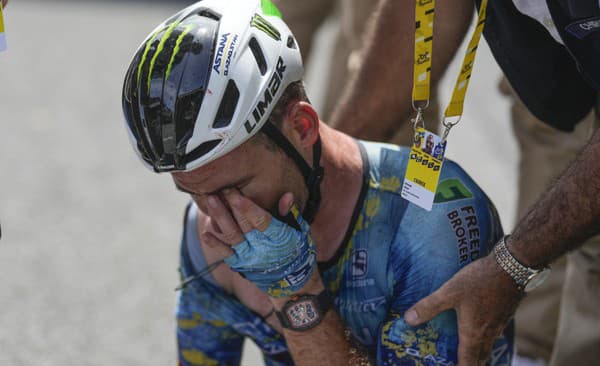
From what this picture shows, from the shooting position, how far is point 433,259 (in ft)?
7.59

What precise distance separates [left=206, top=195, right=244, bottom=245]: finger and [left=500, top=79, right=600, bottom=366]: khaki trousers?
5.19 feet

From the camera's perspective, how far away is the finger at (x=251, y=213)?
2138 mm

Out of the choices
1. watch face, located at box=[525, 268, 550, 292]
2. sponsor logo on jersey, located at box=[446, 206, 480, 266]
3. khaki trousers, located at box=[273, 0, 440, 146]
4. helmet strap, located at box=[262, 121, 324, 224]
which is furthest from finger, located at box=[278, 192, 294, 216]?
khaki trousers, located at box=[273, 0, 440, 146]

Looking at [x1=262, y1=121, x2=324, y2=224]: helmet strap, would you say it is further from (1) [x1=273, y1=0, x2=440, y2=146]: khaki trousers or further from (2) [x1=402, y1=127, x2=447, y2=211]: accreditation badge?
(1) [x1=273, y1=0, x2=440, y2=146]: khaki trousers

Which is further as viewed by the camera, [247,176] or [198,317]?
[198,317]

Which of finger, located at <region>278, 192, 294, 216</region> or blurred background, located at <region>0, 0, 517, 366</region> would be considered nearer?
finger, located at <region>278, 192, 294, 216</region>

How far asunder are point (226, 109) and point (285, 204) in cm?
31

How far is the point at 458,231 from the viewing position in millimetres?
2324

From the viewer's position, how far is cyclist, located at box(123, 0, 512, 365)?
Answer: 2.12m

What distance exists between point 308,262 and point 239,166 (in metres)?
0.31

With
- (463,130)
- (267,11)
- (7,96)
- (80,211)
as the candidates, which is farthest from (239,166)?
(7,96)

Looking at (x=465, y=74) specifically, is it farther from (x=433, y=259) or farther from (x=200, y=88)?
(x=200, y=88)

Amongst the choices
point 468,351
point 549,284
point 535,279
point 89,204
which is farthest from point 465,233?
point 89,204

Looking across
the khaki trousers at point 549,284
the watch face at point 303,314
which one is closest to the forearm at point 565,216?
the watch face at point 303,314
